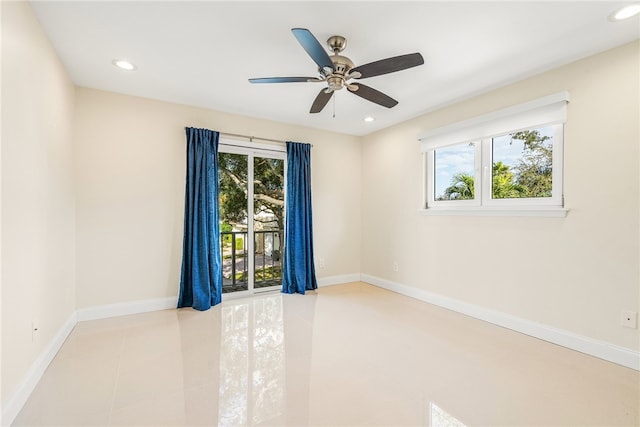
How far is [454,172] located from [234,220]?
2881mm

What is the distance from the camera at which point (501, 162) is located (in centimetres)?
307

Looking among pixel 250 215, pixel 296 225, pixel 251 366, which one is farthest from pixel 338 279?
pixel 251 366

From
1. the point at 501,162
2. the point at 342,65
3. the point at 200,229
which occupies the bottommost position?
the point at 200,229

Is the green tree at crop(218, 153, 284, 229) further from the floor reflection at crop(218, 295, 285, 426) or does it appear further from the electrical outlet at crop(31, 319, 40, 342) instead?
the electrical outlet at crop(31, 319, 40, 342)

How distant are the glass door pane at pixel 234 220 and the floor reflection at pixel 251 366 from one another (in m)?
0.71

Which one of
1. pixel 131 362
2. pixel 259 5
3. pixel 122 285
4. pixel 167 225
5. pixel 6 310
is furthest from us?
pixel 167 225

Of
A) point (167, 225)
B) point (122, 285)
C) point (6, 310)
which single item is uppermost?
point (167, 225)

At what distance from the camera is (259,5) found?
1.86 meters

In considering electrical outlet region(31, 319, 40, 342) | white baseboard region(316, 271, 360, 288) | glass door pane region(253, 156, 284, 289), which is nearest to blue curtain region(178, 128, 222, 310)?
glass door pane region(253, 156, 284, 289)

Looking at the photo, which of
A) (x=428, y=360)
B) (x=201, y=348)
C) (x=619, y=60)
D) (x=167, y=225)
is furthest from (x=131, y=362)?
(x=619, y=60)

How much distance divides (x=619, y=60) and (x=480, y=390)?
2.67 m

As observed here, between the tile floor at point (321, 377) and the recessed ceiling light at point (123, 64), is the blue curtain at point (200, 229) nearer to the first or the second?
the tile floor at point (321, 377)

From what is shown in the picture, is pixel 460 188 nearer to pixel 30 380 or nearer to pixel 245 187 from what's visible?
A: pixel 245 187

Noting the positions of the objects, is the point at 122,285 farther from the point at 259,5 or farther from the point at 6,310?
the point at 259,5
